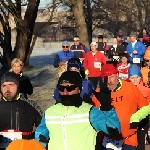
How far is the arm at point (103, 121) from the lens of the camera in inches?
160

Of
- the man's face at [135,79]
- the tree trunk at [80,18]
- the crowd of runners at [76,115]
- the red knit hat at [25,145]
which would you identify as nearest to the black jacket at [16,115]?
the crowd of runners at [76,115]

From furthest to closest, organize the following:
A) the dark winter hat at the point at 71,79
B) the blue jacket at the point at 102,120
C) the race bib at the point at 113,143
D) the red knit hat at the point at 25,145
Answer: the race bib at the point at 113,143
the dark winter hat at the point at 71,79
the blue jacket at the point at 102,120
the red knit hat at the point at 25,145

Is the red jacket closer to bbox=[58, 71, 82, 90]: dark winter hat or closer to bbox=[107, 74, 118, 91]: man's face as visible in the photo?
bbox=[107, 74, 118, 91]: man's face

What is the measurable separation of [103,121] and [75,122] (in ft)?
0.74

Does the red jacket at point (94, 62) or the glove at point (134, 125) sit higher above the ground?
the glove at point (134, 125)

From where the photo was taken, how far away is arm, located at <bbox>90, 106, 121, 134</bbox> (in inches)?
160

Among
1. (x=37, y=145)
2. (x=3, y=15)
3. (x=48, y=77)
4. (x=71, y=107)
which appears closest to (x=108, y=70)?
(x=71, y=107)

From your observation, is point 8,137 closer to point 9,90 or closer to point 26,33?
point 9,90

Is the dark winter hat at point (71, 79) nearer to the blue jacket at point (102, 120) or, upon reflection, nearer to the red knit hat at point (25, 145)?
the blue jacket at point (102, 120)

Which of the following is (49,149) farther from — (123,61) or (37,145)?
(123,61)

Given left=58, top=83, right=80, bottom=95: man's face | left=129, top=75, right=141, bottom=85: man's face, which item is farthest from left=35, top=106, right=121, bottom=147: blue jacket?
left=129, top=75, right=141, bottom=85: man's face

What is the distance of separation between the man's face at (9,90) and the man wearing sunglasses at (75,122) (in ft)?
3.20

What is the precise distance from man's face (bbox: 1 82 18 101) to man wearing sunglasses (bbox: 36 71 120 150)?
974 mm

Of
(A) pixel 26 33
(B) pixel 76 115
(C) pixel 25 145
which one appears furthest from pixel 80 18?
(C) pixel 25 145
